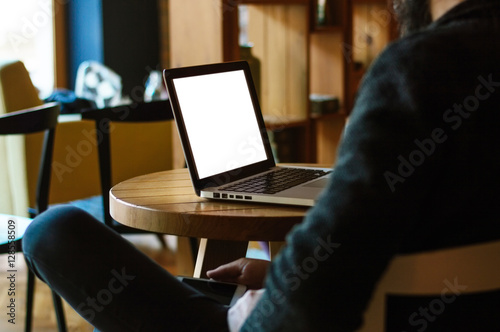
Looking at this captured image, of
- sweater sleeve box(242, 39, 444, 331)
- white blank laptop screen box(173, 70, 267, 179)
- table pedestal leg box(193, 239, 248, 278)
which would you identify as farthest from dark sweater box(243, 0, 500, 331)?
table pedestal leg box(193, 239, 248, 278)

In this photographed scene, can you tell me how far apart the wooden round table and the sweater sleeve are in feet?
1.37

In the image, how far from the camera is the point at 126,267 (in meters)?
0.99

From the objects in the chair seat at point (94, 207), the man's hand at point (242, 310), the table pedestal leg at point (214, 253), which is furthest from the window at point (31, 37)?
the man's hand at point (242, 310)

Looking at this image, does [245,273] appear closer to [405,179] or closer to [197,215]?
[197,215]

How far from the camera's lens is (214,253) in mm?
1626

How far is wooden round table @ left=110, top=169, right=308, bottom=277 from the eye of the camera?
118 cm

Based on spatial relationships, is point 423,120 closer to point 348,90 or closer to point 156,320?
point 156,320

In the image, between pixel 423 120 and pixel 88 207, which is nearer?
pixel 423 120

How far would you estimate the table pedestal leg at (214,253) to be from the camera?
1.61m

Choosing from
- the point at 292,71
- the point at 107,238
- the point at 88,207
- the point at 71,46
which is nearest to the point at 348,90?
the point at 292,71

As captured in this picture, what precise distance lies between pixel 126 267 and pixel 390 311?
389 millimetres

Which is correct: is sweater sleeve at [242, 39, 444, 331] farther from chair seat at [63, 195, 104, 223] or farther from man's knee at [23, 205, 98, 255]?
chair seat at [63, 195, 104, 223]

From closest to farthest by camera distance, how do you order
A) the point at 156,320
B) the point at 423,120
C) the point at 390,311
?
the point at 423,120
the point at 390,311
the point at 156,320

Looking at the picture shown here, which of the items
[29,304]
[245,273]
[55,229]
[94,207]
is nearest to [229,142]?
[245,273]
